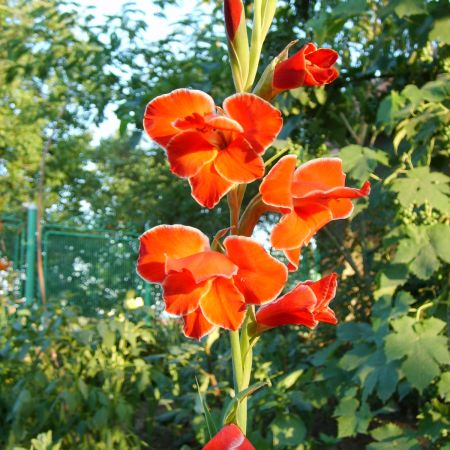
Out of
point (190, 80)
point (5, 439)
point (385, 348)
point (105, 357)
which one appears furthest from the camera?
point (190, 80)

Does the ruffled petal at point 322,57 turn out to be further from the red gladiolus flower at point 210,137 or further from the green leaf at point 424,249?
the green leaf at point 424,249

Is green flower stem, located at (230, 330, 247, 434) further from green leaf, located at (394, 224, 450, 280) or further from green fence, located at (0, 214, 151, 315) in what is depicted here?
green fence, located at (0, 214, 151, 315)

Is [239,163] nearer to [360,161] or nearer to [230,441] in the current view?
[230,441]

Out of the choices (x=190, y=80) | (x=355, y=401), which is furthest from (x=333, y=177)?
(x=190, y=80)

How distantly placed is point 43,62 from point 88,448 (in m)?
3.02

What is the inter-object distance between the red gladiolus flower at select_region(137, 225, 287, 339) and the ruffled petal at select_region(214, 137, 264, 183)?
86 millimetres

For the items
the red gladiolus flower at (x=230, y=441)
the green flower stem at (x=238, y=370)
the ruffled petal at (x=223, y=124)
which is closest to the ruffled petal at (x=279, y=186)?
the ruffled petal at (x=223, y=124)

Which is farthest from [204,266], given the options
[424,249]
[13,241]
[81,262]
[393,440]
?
[81,262]

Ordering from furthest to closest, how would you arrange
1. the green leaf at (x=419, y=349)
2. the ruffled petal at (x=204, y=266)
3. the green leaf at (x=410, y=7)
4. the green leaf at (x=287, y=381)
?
the green leaf at (x=287, y=381), the green leaf at (x=410, y=7), the green leaf at (x=419, y=349), the ruffled petal at (x=204, y=266)

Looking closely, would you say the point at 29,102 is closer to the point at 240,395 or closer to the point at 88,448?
the point at 88,448

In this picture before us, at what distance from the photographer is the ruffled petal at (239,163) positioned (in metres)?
0.87

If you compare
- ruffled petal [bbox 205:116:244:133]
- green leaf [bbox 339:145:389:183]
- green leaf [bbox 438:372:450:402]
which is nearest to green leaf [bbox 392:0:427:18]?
green leaf [bbox 339:145:389:183]

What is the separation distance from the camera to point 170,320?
556 centimetres

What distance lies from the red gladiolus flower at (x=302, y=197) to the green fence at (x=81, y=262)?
7.41 meters
